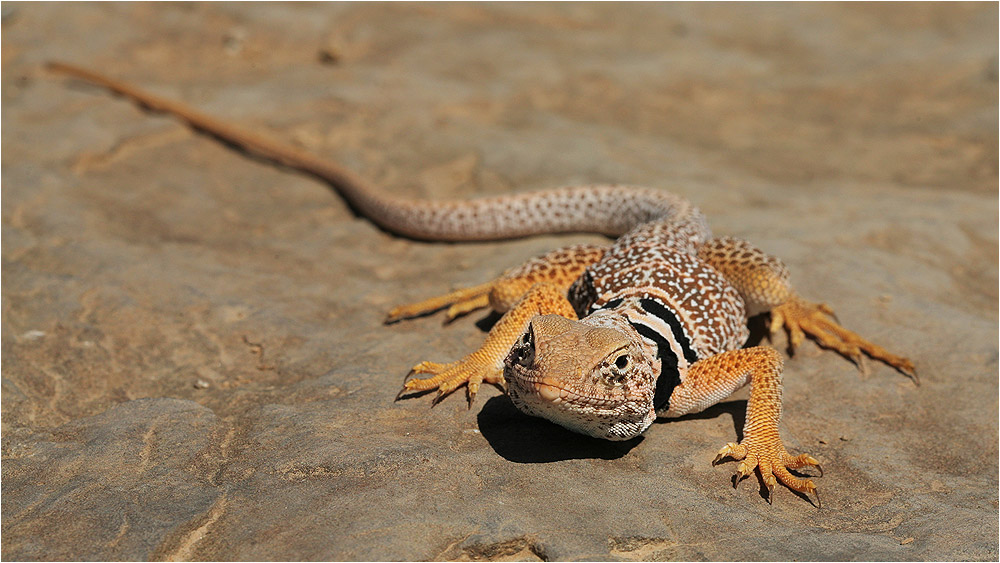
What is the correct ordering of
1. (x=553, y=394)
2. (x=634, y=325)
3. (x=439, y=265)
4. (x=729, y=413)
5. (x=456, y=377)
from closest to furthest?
(x=553, y=394) → (x=634, y=325) → (x=456, y=377) → (x=729, y=413) → (x=439, y=265)

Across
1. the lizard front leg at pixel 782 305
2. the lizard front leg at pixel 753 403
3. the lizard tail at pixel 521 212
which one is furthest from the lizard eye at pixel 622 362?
the lizard tail at pixel 521 212

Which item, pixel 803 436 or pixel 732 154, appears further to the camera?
pixel 732 154

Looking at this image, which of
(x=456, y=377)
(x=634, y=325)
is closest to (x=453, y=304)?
(x=456, y=377)

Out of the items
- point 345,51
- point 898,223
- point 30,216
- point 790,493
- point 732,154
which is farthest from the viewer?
point 345,51

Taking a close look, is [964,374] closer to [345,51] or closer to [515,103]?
[515,103]

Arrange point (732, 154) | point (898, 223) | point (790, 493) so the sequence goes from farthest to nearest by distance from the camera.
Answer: point (732, 154), point (898, 223), point (790, 493)

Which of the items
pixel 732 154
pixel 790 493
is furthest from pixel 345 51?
pixel 790 493

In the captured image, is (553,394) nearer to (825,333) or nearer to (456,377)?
(456,377)
